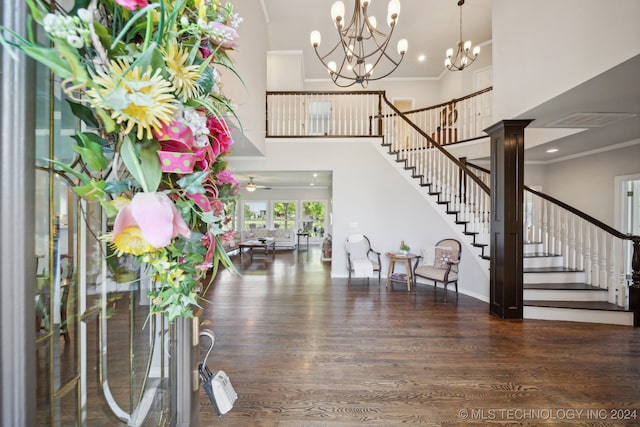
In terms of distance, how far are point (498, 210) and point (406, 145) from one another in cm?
262

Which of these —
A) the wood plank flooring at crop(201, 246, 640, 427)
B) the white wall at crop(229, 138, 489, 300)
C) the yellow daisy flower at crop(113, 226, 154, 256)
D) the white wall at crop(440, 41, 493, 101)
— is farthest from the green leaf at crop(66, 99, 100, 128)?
the white wall at crop(440, 41, 493, 101)

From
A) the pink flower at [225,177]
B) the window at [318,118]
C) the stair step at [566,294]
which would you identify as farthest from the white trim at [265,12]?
the stair step at [566,294]

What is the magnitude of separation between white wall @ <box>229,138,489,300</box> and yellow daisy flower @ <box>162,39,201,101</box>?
18.1 feet

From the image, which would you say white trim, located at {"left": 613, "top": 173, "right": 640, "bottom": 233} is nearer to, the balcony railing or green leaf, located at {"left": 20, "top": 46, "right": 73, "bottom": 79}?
the balcony railing

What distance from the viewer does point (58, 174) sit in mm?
480

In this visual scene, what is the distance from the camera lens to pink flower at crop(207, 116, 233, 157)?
621 millimetres

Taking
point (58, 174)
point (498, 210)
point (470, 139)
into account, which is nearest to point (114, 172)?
point (58, 174)

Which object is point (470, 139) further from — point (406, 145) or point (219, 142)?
point (219, 142)

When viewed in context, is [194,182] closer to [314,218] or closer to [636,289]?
[636,289]

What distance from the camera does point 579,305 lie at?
12.4 feet

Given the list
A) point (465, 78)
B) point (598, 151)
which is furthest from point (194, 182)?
point (465, 78)

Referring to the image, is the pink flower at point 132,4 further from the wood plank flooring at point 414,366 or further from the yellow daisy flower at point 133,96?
the wood plank flooring at point 414,366

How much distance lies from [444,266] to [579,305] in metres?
1.77

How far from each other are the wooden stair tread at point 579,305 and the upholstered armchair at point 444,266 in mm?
1075
